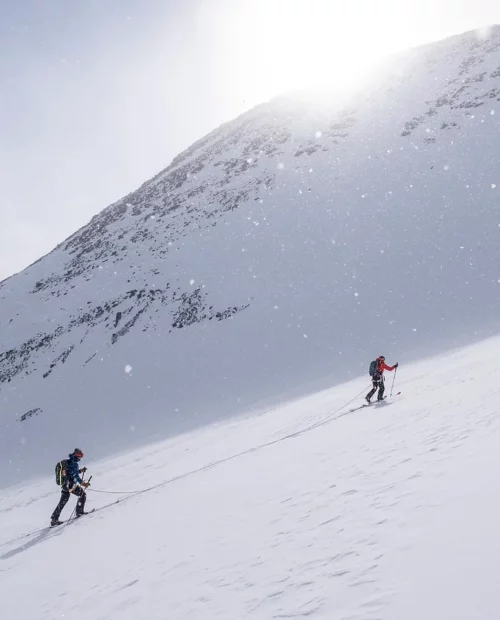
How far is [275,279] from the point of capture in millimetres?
33594

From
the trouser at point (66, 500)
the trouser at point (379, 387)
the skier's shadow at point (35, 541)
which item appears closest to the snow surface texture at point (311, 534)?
the skier's shadow at point (35, 541)

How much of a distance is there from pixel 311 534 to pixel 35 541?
27.5ft

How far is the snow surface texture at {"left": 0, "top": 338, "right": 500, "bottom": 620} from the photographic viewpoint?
11.6 ft

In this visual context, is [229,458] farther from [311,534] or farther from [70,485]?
[311,534]

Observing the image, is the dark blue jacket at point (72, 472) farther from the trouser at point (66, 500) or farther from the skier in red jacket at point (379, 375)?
the skier in red jacket at point (379, 375)

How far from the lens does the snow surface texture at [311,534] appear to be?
354cm

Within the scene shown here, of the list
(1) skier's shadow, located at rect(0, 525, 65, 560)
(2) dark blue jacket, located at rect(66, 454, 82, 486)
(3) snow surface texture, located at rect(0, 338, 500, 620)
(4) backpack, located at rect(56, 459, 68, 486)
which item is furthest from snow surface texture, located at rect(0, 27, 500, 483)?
(3) snow surface texture, located at rect(0, 338, 500, 620)

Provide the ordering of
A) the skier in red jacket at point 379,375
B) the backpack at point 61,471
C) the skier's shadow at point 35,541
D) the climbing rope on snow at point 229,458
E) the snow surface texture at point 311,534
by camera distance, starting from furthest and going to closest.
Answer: the skier in red jacket at point 379,375 → the climbing rope on snow at point 229,458 → the backpack at point 61,471 → the skier's shadow at point 35,541 → the snow surface texture at point 311,534

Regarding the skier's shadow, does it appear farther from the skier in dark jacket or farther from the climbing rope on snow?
the climbing rope on snow

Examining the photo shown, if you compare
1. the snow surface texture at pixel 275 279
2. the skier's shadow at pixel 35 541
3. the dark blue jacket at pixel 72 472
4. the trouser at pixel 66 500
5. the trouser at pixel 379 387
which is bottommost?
the trouser at pixel 379 387

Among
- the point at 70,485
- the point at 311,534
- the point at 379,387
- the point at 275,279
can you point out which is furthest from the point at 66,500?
the point at 275,279

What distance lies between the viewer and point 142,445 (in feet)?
69.1

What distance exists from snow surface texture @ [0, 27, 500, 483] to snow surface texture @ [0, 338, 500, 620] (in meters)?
11.1

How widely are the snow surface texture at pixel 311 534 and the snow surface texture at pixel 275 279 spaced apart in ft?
36.3
